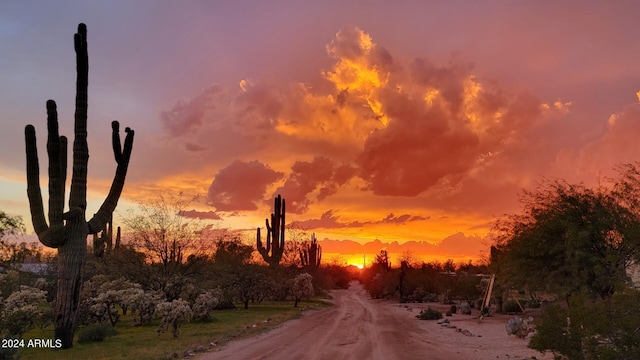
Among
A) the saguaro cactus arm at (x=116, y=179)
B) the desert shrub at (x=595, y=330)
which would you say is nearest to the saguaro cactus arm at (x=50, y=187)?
the saguaro cactus arm at (x=116, y=179)

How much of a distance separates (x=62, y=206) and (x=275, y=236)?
32093mm

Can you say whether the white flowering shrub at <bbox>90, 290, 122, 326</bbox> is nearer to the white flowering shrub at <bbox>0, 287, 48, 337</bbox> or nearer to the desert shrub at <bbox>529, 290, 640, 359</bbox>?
the white flowering shrub at <bbox>0, 287, 48, 337</bbox>

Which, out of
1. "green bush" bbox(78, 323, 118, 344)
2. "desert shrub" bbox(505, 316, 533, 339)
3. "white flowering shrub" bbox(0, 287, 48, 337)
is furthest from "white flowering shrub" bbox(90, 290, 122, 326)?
"desert shrub" bbox(505, 316, 533, 339)

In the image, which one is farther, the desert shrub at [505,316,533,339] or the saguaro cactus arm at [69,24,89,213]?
the desert shrub at [505,316,533,339]

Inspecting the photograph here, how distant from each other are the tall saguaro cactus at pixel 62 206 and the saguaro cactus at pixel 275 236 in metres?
29.7

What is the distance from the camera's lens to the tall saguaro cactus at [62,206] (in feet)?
62.2

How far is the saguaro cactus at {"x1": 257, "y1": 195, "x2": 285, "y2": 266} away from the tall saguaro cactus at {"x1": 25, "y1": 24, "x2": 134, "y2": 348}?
29724 mm

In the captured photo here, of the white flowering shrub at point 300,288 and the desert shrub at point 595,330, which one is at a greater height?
the desert shrub at point 595,330

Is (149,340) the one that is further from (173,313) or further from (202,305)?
(202,305)

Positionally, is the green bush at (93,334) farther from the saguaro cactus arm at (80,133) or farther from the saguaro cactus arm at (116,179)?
the saguaro cactus arm at (80,133)

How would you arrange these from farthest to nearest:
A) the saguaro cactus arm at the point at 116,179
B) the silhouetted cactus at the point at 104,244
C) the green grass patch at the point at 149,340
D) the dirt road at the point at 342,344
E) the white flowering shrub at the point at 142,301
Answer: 1. the silhouetted cactus at the point at 104,244
2. the white flowering shrub at the point at 142,301
3. the saguaro cactus arm at the point at 116,179
4. the green grass patch at the point at 149,340
5. the dirt road at the point at 342,344

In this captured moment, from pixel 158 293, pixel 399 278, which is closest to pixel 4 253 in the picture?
pixel 158 293

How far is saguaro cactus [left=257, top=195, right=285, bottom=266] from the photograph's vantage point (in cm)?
4938

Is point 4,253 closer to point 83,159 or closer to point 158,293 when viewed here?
point 158,293
